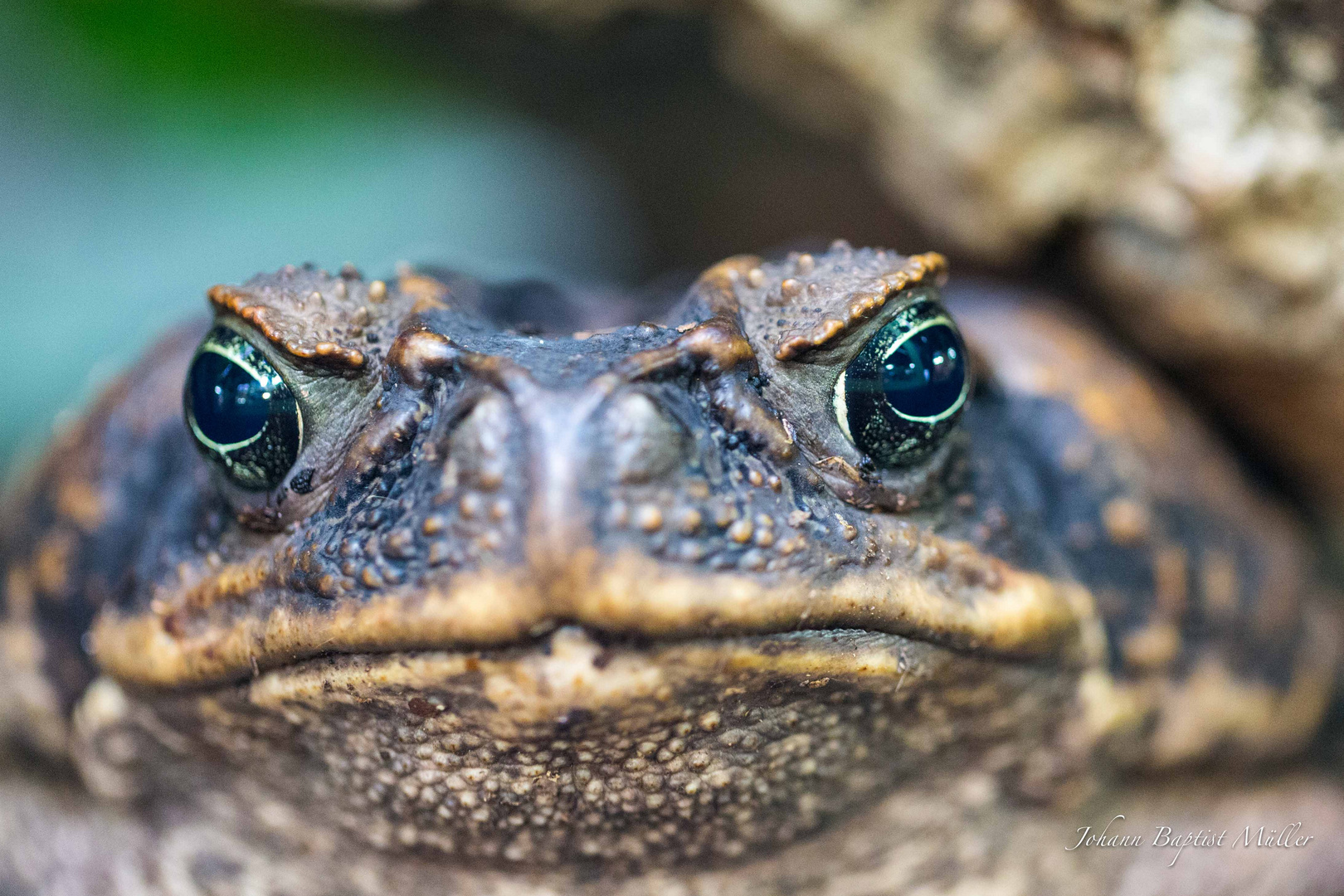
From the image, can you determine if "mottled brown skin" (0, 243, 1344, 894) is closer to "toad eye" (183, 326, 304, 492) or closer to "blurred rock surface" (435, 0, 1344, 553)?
"toad eye" (183, 326, 304, 492)

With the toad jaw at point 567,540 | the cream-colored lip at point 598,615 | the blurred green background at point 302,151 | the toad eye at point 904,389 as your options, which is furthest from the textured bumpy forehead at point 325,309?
the blurred green background at point 302,151

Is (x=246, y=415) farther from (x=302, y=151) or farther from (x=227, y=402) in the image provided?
(x=302, y=151)

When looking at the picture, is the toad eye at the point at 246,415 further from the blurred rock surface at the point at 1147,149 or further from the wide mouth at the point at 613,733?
the blurred rock surface at the point at 1147,149

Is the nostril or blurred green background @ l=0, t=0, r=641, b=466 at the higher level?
blurred green background @ l=0, t=0, r=641, b=466

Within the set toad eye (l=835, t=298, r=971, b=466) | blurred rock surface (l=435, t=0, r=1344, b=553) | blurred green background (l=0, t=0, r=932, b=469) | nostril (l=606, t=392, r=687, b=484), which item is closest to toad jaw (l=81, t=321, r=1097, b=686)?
nostril (l=606, t=392, r=687, b=484)

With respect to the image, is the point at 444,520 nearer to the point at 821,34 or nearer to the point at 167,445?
the point at 167,445

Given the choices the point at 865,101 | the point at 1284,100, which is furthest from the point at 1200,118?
the point at 865,101

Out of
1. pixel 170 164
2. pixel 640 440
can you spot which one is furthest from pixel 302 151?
pixel 640 440
